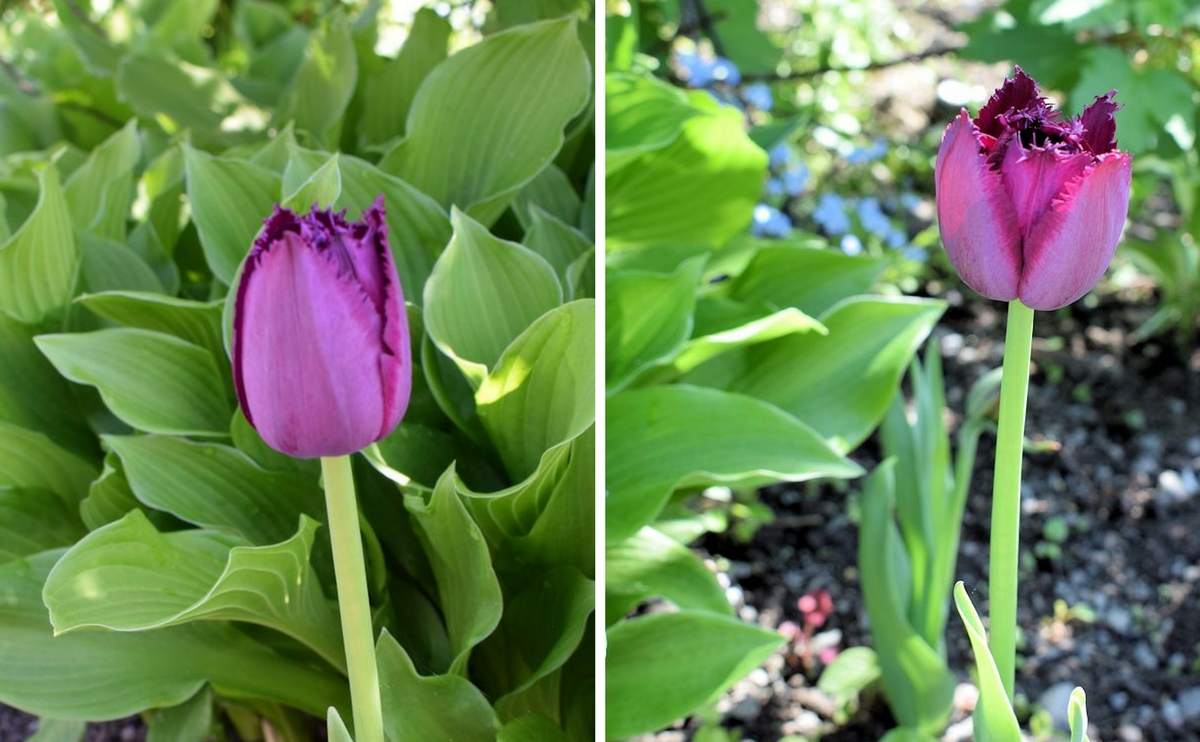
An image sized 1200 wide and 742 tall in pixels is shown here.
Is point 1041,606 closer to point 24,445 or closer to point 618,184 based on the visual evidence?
point 618,184

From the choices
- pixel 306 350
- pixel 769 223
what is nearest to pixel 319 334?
pixel 306 350

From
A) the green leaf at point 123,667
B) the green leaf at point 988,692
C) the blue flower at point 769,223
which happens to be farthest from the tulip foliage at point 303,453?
the blue flower at point 769,223

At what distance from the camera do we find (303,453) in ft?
1.63

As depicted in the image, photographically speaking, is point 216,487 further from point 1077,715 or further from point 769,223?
point 769,223

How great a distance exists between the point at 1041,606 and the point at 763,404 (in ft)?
0.98

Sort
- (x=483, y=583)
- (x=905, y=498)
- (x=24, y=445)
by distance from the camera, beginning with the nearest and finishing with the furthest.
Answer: (x=483, y=583)
(x=24, y=445)
(x=905, y=498)

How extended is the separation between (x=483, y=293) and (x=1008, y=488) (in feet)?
1.20

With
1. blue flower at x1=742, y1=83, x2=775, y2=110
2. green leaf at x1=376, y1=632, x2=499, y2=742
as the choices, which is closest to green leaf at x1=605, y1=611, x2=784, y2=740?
green leaf at x1=376, y1=632, x2=499, y2=742

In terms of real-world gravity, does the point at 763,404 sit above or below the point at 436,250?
below

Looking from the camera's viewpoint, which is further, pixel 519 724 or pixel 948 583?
pixel 948 583

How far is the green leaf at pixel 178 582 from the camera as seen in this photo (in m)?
0.65

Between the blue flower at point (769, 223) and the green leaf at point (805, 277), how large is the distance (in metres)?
0.28

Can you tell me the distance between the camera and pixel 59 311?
95 cm

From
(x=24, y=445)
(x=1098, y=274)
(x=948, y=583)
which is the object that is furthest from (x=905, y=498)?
(x=24, y=445)
